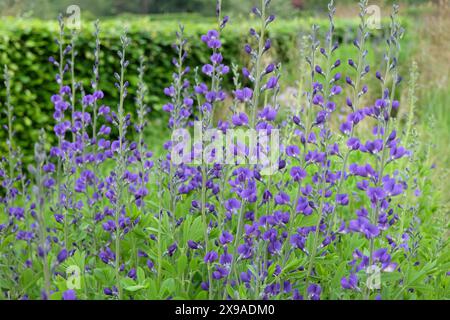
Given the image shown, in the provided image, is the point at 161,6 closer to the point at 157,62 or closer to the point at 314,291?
the point at 157,62

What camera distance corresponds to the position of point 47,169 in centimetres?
279

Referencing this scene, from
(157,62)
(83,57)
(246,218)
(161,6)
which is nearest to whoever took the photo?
(246,218)

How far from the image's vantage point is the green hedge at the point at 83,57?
595 centimetres

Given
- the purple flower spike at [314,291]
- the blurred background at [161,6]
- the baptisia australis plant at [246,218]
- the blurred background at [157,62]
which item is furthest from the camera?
the blurred background at [161,6]

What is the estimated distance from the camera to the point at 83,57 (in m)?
6.78

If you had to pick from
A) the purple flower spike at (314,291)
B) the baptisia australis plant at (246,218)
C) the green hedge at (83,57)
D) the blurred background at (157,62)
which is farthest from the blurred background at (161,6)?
the purple flower spike at (314,291)

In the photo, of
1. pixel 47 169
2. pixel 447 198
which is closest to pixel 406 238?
pixel 47 169

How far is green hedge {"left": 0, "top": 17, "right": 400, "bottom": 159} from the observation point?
595cm

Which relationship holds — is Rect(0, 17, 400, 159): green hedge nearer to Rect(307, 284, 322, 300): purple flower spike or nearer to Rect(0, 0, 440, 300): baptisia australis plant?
Rect(0, 0, 440, 300): baptisia australis plant

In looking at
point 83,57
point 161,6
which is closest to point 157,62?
point 83,57

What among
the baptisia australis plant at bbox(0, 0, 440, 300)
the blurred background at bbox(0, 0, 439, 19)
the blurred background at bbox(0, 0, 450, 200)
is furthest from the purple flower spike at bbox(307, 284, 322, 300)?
the blurred background at bbox(0, 0, 439, 19)

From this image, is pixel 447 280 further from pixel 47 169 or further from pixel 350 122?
pixel 47 169

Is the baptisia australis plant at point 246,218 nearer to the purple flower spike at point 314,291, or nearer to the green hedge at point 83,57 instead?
the purple flower spike at point 314,291
